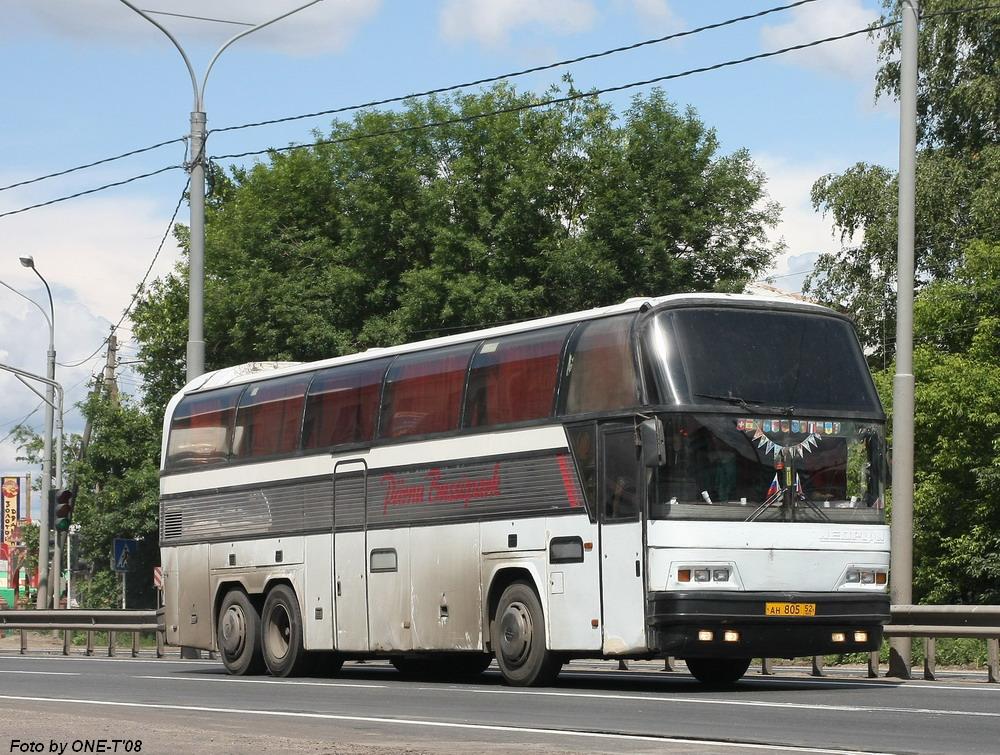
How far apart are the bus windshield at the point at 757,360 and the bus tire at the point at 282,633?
24.1ft

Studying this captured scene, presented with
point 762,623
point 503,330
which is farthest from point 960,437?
point 762,623

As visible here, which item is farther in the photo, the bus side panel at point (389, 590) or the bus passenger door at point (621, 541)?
the bus side panel at point (389, 590)

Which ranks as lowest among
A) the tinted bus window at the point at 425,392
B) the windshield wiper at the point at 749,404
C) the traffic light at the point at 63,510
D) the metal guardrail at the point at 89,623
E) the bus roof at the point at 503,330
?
the metal guardrail at the point at 89,623

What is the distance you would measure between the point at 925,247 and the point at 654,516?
32.5 m

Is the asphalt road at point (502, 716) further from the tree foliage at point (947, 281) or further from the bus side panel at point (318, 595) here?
the tree foliage at point (947, 281)

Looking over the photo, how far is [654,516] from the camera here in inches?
640

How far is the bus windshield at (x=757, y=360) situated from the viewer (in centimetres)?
1652

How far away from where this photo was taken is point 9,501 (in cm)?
12394

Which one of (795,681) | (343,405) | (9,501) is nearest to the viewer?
(795,681)

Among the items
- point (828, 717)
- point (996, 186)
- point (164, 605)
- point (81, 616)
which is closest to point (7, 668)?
point (164, 605)

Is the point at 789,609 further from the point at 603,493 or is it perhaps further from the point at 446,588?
the point at 446,588

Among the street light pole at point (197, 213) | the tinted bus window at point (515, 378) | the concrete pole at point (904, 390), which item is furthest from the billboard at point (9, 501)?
the tinted bus window at point (515, 378)

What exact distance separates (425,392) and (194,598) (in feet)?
20.3

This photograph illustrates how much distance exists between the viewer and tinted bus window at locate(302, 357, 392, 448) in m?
20.7
